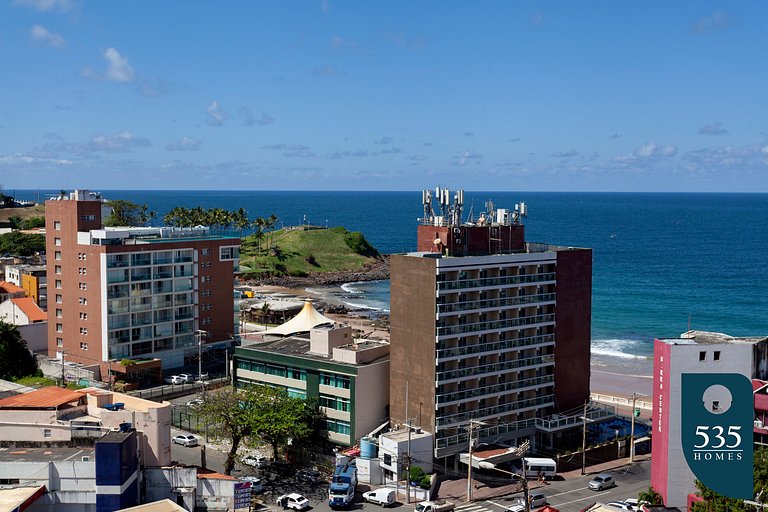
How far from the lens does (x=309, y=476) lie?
59.2m

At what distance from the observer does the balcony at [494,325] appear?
6175cm

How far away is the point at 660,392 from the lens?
4703 centimetres

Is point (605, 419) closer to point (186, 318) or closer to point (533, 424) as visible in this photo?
point (533, 424)

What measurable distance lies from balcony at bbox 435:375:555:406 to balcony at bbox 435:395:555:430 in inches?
43.2

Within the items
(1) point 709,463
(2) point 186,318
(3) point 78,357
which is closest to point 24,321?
(3) point 78,357

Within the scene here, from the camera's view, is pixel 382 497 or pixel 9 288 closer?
pixel 382 497

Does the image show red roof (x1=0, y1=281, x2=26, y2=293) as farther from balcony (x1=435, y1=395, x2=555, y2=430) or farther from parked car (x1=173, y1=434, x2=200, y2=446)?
balcony (x1=435, y1=395, x2=555, y2=430)

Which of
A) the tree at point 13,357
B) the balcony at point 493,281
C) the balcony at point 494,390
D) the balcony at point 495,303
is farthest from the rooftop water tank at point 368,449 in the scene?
the tree at point 13,357

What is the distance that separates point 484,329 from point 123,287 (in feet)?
134

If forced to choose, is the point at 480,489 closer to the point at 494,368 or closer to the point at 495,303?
the point at 494,368

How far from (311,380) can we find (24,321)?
1777 inches

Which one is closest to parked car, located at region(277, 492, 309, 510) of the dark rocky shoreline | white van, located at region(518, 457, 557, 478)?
white van, located at region(518, 457, 557, 478)

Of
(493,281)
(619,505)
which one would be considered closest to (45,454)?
(493,281)

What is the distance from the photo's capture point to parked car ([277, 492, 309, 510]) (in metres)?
53.2
